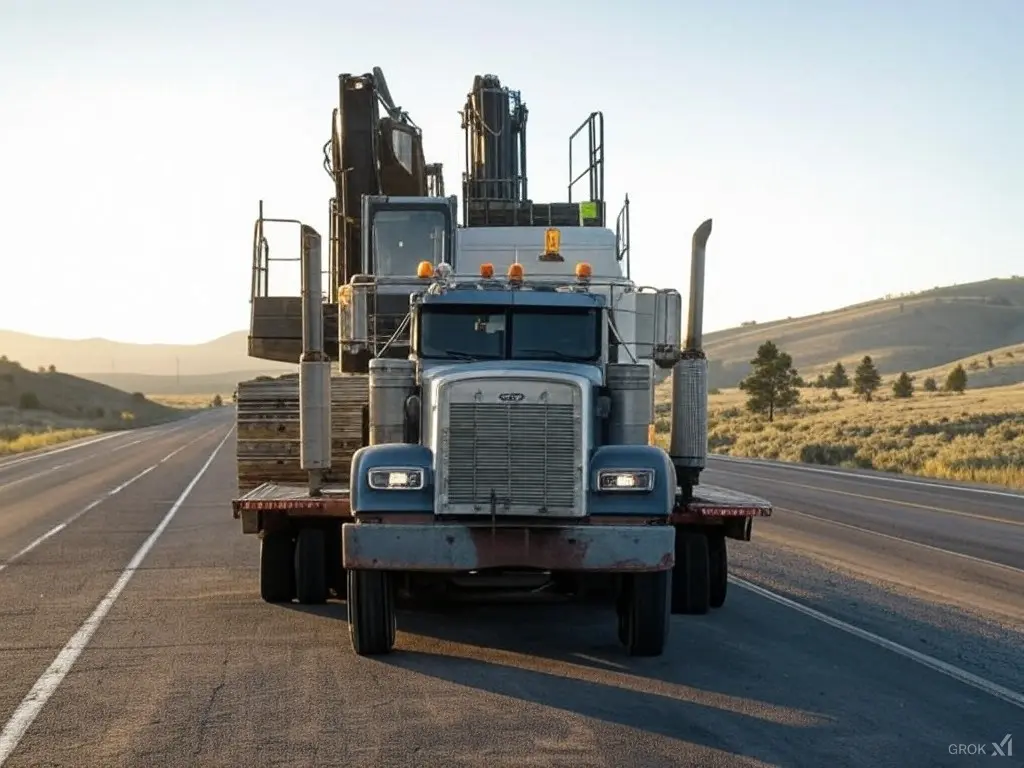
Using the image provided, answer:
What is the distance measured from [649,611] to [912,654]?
6.60 ft

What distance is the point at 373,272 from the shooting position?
46.4ft

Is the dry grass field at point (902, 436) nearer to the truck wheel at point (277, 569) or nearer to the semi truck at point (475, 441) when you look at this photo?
the semi truck at point (475, 441)

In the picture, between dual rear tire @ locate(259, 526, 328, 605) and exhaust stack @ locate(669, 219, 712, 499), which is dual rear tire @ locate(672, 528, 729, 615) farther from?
dual rear tire @ locate(259, 526, 328, 605)

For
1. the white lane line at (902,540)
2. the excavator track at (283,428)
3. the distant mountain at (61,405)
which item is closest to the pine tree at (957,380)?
the distant mountain at (61,405)

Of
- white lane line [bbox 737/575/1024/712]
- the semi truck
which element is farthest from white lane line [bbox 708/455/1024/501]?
the semi truck

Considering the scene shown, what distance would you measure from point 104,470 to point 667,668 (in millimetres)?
29968

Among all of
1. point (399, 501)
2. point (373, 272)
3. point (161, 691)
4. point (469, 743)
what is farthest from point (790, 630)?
point (373, 272)

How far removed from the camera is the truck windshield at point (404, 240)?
46.5ft

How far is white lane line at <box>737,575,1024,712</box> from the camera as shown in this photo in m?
8.28

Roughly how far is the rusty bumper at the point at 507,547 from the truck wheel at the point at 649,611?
0.94 ft

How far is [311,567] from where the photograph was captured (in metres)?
11.4

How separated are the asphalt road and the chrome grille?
1.18 m

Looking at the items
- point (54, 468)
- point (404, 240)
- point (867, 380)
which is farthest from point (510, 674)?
point (867, 380)

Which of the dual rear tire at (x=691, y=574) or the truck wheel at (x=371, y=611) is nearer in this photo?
the truck wheel at (x=371, y=611)
